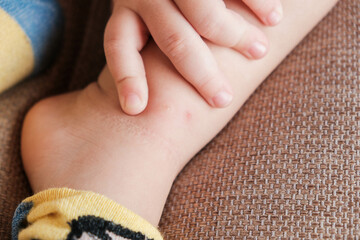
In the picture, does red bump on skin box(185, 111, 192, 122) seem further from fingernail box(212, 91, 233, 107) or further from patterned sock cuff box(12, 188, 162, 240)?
patterned sock cuff box(12, 188, 162, 240)

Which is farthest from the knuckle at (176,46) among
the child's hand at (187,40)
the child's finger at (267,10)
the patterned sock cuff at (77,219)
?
the patterned sock cuff at (77,219)

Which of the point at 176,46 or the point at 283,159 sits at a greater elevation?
the point at 176,46

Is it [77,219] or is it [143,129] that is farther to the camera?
[143,129]

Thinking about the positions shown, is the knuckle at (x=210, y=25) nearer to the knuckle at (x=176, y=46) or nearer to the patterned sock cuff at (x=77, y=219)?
the knuckle at (x=176, y=46)

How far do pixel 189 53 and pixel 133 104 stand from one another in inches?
3.8

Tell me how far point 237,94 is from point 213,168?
0.11 m

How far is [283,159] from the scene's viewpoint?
526mm

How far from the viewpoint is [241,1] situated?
0.59m

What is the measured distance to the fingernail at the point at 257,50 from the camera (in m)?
0.58

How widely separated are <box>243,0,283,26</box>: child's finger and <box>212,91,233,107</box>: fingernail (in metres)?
0.12

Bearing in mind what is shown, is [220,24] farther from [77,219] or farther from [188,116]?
[77,219]

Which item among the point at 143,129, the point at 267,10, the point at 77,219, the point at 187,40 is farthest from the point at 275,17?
the point at 77,219

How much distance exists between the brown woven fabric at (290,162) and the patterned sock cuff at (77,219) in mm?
79

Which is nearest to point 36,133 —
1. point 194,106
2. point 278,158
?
point 194,106
